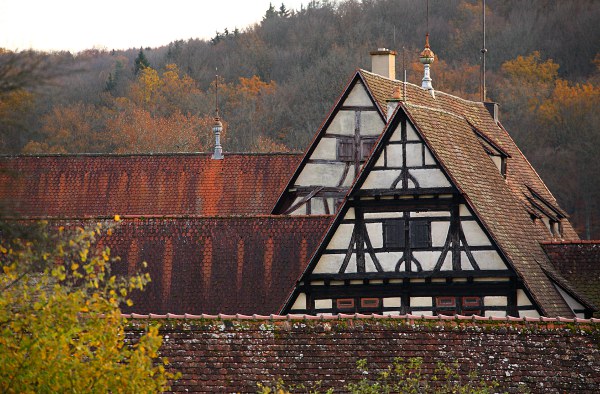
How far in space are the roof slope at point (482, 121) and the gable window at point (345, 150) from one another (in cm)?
135

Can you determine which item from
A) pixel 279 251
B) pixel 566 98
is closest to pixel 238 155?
pixel 279 251

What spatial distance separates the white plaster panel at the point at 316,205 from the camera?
4081 cm

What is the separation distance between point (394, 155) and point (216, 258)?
479 cm

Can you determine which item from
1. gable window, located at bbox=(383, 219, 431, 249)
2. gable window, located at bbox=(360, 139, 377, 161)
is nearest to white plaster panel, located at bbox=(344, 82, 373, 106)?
gable window, located at bbox=(360, 139, 377, 161)

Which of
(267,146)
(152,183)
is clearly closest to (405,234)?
(152,183)

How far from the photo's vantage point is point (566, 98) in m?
99.3

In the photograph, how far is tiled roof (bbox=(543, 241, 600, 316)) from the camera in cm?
3578

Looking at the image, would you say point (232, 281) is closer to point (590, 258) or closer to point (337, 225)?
point (337, 225)

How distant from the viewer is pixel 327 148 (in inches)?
1599

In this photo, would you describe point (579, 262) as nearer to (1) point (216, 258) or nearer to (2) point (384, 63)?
(1) point (216, 258)

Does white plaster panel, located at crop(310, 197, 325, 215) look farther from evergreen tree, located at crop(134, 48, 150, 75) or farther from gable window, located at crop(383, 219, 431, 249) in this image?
evergreen tree, located at crop(134, 48, 150, 75)

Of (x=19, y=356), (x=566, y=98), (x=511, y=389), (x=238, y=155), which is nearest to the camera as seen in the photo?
(x=19, y=356)

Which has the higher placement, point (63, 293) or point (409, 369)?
point (63, 293)

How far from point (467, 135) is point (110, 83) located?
8015 centimetres
